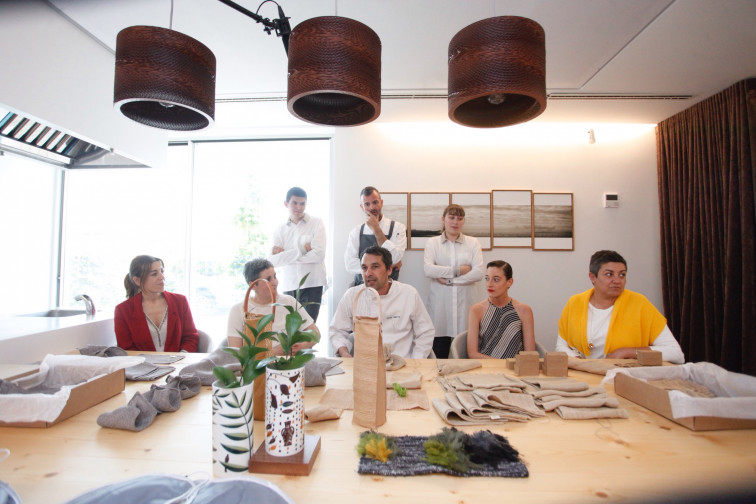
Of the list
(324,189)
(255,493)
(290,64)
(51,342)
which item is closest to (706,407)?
(255,493)

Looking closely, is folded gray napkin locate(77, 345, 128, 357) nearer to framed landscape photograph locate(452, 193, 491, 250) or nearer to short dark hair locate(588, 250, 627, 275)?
short dark hair locate(588, 250, 627, 275)

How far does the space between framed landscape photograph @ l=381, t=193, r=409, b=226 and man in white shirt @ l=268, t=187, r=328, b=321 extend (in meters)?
0.79

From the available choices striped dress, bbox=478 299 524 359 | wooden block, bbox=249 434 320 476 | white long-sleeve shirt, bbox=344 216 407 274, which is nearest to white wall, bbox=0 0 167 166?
white long-sleeve shirt, bbox=344 216 407 274

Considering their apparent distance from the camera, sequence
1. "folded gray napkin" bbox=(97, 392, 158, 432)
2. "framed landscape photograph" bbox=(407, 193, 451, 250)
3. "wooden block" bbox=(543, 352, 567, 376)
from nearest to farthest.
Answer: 1. "folded gray napkin" bbox=(97, 392, 158, 432)
2. "wooden block" bbox=(543, 352, 567, 376)
3. "framed landscape photograph" bbox=(407, 193, 451, 250)

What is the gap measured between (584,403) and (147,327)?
7.65 feet

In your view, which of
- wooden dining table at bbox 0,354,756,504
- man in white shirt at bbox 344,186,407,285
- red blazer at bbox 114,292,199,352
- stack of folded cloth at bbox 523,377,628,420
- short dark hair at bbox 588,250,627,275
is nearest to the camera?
wooden dining table at bbox 0,354,756,504

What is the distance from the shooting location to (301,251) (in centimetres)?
394

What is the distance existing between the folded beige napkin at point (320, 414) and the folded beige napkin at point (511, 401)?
48 cm

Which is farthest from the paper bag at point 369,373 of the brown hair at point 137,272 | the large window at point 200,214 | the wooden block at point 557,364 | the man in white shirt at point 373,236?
the large window at point 200,214

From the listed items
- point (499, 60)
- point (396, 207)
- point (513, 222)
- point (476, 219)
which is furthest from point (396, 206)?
point (499, 60)

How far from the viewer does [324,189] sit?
15.4 ft

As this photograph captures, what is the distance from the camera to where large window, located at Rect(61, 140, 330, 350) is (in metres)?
4.75

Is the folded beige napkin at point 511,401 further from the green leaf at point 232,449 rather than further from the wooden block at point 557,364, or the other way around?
the green leaf at point 232,449

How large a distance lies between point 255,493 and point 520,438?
718mm
